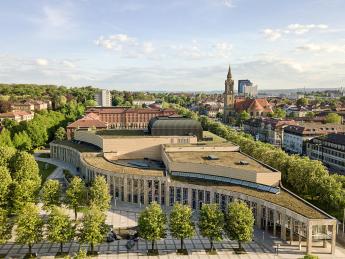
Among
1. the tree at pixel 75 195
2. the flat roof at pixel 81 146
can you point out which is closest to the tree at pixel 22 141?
the flat roof at pixel 81 146

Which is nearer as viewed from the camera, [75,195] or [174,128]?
[75,195]

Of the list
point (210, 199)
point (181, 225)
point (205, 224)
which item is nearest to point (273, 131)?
point (210, 199)

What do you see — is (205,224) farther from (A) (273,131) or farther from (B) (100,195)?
(A) (273,131)

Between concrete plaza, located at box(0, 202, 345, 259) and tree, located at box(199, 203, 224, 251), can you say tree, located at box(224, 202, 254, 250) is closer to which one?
tree, located at box(199, 203, 224, 251)

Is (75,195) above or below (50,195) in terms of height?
above

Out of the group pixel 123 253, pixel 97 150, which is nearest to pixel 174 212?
pixel 123 253

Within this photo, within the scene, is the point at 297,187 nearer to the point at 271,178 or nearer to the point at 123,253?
the point at 271,178

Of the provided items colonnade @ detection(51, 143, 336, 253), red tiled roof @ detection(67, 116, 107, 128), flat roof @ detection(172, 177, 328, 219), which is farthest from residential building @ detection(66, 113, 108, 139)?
flat roof @ detection(172, 177, 328, 219)
